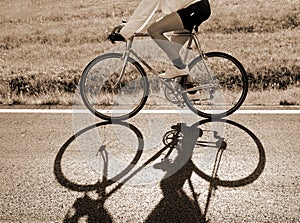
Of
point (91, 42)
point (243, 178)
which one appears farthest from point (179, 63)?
point (91, 42)

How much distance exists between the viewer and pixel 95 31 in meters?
10.5

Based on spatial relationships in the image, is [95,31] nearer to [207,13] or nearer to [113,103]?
[113,103]

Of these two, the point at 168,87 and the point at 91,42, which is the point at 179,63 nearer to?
the point at 168,87

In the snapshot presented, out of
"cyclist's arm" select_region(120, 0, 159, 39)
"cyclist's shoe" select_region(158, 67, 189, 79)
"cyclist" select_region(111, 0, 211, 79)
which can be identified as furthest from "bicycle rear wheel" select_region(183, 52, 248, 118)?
"cyclist's arm" select_region(120, 0, 159, 39)

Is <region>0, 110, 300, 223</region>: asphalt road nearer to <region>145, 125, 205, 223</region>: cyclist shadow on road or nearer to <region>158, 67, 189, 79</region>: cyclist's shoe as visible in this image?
<region>145, 125, 205, 223</region>: cyclist shadow on road

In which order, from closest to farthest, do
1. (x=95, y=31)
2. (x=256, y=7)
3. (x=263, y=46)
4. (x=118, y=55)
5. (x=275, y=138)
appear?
(x=275, y=138)
(x=118, y=55)
(x=263, y=46)
(x=95, y=31)
(x=256, y=7)

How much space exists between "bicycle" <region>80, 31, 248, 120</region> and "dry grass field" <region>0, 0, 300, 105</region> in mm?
549

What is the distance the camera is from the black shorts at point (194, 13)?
15.7 feet

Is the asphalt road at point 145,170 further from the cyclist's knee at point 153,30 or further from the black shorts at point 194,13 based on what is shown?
the black shorts at point 194,13

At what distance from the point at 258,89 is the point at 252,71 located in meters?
0.70

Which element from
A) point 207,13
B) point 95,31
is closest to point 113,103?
point 207,13

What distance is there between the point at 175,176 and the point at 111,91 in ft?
8.80

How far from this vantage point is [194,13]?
482 centimetres

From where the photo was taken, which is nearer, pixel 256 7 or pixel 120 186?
pixel 120 186
